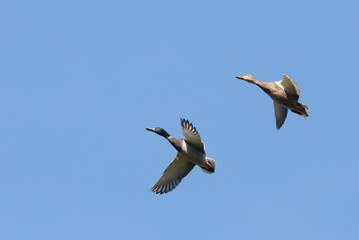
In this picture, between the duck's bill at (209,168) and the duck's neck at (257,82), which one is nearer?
the duck's bill at (209,168)

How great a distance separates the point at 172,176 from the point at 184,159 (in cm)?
81

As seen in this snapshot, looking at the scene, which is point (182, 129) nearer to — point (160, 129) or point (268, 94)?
point (160, 129)

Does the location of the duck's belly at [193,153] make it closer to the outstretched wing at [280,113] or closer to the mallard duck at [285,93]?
the mallard duck at [285,93]

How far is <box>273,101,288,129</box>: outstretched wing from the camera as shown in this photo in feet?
65.1

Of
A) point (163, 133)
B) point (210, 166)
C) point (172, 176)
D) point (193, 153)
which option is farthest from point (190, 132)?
point (172, 176)

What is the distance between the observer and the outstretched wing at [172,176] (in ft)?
59.9

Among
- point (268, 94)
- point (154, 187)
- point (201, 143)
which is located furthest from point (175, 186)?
point (268, 94)

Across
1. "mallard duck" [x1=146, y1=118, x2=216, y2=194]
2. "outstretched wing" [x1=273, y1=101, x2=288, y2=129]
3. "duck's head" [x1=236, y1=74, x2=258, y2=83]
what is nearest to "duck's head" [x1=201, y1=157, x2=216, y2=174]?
"mallard duck" [x1=146, y1=118, x2=216, y2=194]

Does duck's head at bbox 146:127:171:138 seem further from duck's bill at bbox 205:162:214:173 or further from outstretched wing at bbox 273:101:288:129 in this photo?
outstretched wing at bbox 273:101:288:129

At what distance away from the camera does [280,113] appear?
19.9 metres

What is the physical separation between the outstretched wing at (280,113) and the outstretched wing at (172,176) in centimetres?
326

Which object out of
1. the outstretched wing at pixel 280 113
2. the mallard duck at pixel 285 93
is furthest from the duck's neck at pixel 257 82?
the outstretched wing at pixel 280 113

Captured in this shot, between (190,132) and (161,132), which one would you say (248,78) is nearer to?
(161,132)

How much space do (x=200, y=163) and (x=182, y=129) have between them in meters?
1.27
